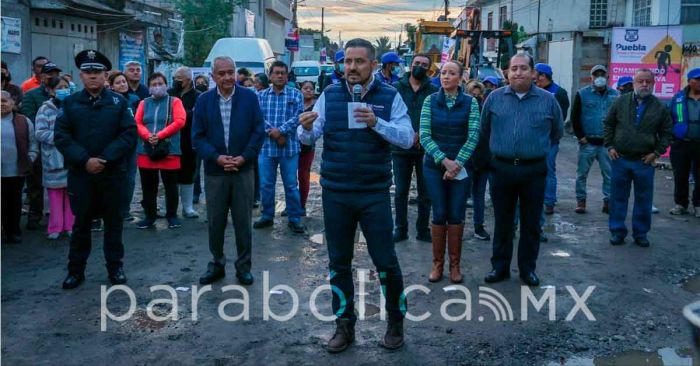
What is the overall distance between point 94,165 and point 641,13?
95.4 ft

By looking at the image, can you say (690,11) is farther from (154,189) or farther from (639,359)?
(639,359)

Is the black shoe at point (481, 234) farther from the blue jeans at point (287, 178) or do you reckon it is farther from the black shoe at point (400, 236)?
the blue jeans at point (287, 178)

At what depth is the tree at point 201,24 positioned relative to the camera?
29.1 metres

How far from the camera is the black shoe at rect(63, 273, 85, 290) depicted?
21.0 ft

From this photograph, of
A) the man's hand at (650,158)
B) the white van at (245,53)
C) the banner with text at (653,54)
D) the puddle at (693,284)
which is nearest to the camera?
the puddle at (693,284)

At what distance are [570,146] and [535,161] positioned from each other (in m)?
13.9

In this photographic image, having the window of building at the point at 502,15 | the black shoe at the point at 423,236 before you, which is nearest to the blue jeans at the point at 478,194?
the black shoe at the point at 423,236

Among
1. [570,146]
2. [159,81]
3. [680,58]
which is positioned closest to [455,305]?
[159,81]

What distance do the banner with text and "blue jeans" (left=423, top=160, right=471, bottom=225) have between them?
35.9 ft

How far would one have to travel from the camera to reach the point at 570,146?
1950 cm

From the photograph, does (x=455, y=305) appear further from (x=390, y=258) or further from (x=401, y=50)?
(x=401, y=50)

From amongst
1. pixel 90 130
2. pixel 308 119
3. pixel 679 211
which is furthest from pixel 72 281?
pixel 679 211

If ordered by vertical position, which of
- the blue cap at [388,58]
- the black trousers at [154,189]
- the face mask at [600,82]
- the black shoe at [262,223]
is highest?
the blue cap at [388,58]

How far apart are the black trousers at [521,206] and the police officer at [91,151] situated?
3431 millimetres
